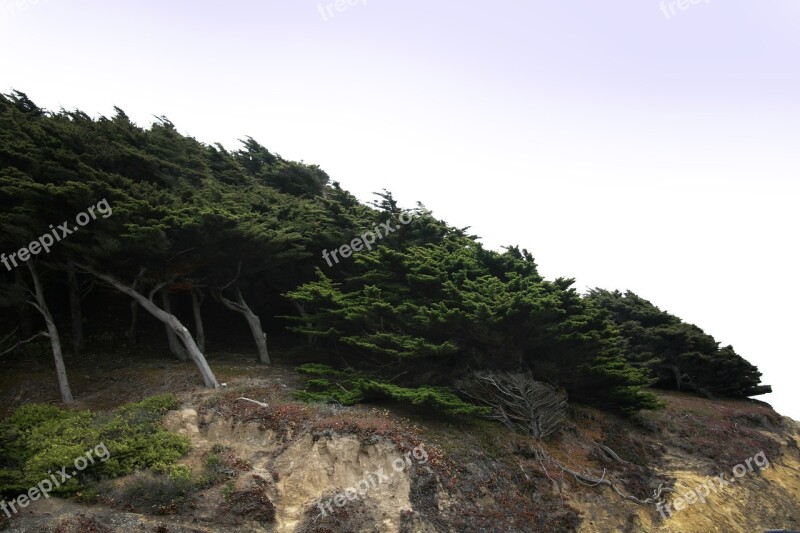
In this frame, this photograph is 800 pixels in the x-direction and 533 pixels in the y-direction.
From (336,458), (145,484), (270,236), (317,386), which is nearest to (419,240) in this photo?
(270,236)

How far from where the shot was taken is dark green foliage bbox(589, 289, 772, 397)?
28.3 meters

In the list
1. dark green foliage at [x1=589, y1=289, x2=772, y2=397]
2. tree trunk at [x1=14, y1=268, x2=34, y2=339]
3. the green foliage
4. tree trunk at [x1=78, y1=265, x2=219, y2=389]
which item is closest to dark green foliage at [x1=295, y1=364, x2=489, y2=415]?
tree trunk at [x1=78, y1=265, x2=219, y2=389]

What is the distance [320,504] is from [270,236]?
974 cm

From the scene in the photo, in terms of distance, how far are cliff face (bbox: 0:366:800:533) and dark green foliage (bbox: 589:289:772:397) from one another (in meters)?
10.6

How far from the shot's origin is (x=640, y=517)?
14.0 meters

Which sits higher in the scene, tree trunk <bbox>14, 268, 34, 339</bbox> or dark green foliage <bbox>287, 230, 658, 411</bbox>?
dark green foliage <bbox>287, 230, 658, 411</bbox>

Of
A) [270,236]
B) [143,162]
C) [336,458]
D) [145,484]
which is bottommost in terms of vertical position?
[145,484]

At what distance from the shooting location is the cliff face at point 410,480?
1069 cm

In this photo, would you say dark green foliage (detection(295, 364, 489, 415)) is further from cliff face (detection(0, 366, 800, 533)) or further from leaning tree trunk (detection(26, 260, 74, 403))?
leaning tree trunk (detection(26, 260, 74, 403))

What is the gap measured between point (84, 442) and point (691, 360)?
98.4 ft

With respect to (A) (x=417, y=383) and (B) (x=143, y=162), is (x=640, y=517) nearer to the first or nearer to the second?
(A) (x=417, y=383)

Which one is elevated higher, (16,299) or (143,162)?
(143,162)

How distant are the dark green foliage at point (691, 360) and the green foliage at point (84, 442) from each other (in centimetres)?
2350

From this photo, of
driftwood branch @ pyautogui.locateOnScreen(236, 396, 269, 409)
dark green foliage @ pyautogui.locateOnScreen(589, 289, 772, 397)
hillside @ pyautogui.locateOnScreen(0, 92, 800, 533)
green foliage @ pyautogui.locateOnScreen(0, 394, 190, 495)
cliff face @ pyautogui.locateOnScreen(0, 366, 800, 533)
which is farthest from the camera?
dark green foliage @ pyautogui.locateOnScreen(589, 289, 772, 397)
